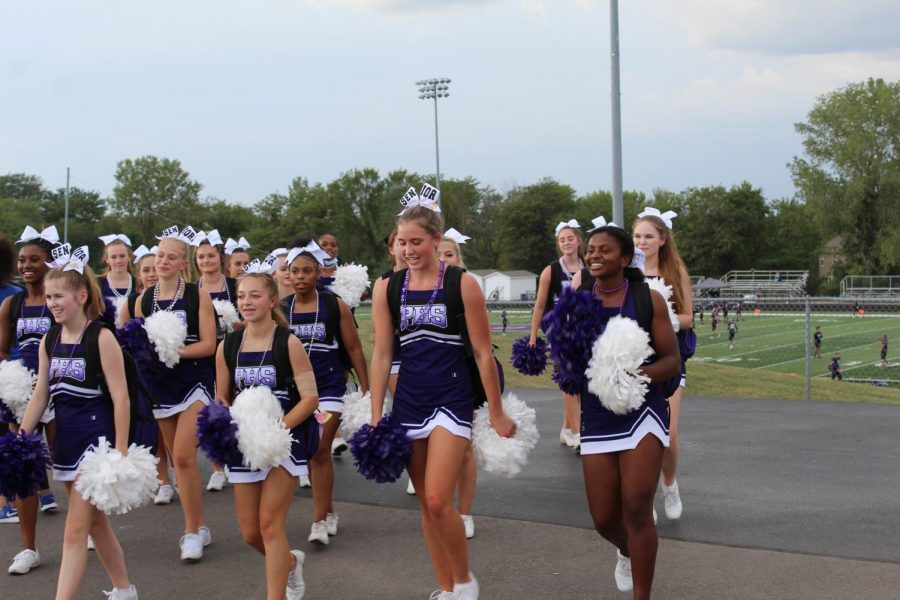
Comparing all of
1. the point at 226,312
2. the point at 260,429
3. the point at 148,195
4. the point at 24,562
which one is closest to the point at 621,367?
the point at 260,429

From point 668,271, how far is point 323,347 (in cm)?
233

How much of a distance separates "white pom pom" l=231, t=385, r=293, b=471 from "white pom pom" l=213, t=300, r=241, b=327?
2822 millimetres

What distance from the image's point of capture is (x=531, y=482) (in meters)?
7.62

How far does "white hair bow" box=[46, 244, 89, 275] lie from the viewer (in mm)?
4945

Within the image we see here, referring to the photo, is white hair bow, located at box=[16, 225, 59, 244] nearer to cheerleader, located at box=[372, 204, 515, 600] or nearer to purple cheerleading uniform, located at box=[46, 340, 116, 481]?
purple cheerleading uniform, located at box=[46, 340, 116, 481]

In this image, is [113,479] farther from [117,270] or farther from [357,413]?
[117,270]

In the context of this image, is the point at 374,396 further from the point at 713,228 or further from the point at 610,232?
the point at 713,228

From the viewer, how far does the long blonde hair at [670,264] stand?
5.78m

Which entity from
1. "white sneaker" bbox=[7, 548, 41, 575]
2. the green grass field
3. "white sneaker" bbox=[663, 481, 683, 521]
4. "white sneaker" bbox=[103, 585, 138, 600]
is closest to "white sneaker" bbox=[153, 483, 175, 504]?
"white sneaker" bbox=[7, 548, 41, 575]

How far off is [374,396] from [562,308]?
3.33ft

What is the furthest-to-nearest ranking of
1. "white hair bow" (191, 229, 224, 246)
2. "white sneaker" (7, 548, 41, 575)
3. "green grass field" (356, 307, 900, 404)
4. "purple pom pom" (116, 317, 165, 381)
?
"green grass field" (356, 307, 900, 404) < "white hair bow" (191, 229, 224, 246) < "purple pom pom" (116, 317, 165, 381) < "white sneaker" (7, 548, 41, 575)

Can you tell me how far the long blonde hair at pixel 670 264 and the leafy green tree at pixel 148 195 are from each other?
312ft

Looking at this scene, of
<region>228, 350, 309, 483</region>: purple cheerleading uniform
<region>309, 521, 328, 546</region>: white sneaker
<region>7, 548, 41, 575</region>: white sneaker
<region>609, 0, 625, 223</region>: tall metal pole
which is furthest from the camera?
<region>609, 0, 625, 223</region>: tall metal pole

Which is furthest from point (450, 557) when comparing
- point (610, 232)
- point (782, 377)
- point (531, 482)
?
point (782, 377)
